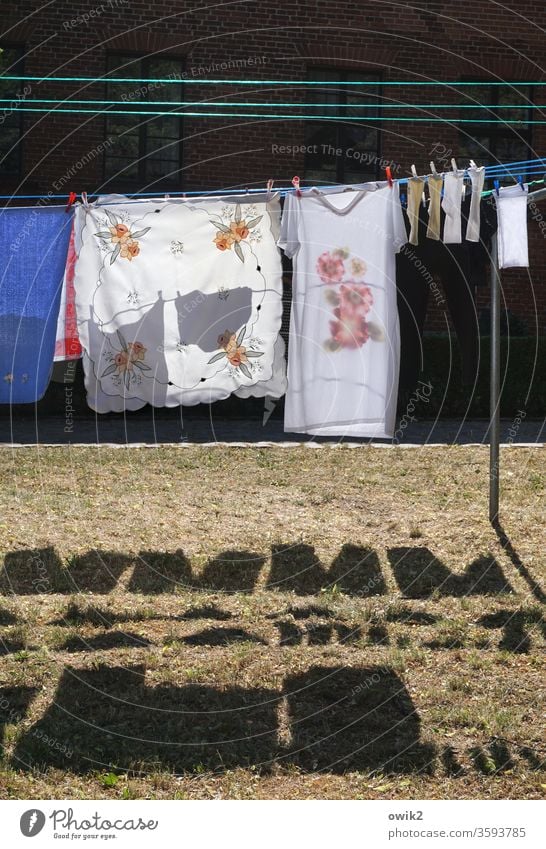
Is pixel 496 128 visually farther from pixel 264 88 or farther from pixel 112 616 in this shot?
pixel 112 616

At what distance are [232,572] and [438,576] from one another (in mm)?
1593

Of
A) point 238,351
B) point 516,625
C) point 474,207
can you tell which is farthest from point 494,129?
point 516,625

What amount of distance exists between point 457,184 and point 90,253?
108 inches

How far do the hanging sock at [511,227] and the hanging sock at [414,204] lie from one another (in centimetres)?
57

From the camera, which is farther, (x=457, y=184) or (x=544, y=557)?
(x=544, y=557)

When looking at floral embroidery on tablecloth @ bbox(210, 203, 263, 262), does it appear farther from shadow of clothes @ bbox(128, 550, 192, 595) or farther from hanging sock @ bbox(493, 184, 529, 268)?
shadow of clothes @ bbox(128, 550, 192, 595)

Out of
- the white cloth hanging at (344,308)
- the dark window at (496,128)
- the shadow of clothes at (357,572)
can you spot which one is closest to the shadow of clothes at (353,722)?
the shadow of clothes at (357,572)

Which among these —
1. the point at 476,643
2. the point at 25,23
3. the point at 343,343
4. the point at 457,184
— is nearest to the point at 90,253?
the point at 343,343

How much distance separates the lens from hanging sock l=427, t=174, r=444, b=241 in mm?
7441

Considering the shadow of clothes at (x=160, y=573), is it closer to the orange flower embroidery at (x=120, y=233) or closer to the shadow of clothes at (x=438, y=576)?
the shadow of clothes at (x=438, y=576)

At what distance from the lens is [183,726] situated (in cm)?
545

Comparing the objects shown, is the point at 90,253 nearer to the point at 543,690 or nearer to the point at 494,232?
the point at 494,232

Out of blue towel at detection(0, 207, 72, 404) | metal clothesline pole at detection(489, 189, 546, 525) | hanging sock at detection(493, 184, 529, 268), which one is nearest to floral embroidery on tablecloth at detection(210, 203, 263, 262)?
blue towel at detection(0, 207, 72, 404)

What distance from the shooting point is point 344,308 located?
7.66 meters
